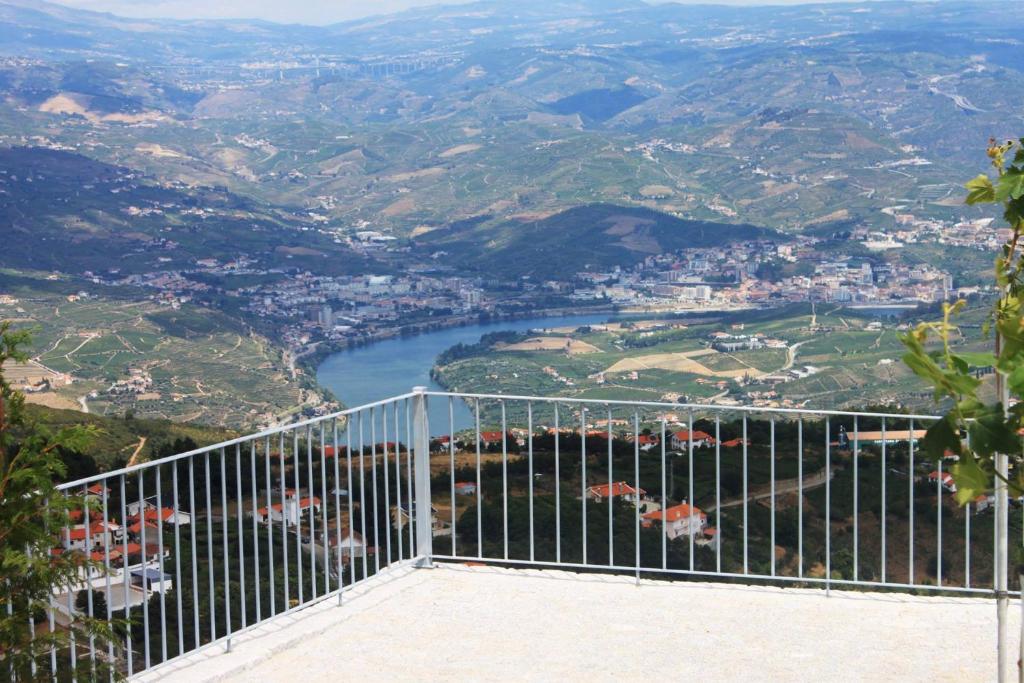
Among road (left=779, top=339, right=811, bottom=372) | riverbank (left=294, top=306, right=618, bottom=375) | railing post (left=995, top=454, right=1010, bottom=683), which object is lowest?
riverbank (left=294, top=306, right=618, bottom=375)

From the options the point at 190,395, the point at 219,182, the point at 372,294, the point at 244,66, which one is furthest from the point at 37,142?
the point at 244,66

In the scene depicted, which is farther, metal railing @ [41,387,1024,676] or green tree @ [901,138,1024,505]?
metal railing @ [41,387,1024,676]

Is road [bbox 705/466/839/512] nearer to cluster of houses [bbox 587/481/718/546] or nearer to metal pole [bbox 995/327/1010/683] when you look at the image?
cluster of houses [bbox 587/481/718/546]

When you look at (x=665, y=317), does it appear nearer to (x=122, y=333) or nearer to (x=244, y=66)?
(x=122, y=333)

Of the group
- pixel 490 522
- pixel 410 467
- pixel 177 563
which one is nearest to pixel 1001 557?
pixel 177 563

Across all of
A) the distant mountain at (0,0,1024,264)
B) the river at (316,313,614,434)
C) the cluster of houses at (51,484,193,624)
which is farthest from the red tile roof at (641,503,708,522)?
the distant mountain at (0,0,1024,264)

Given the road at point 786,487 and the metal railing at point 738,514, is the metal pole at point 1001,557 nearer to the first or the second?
the metal railing at point 738,514
